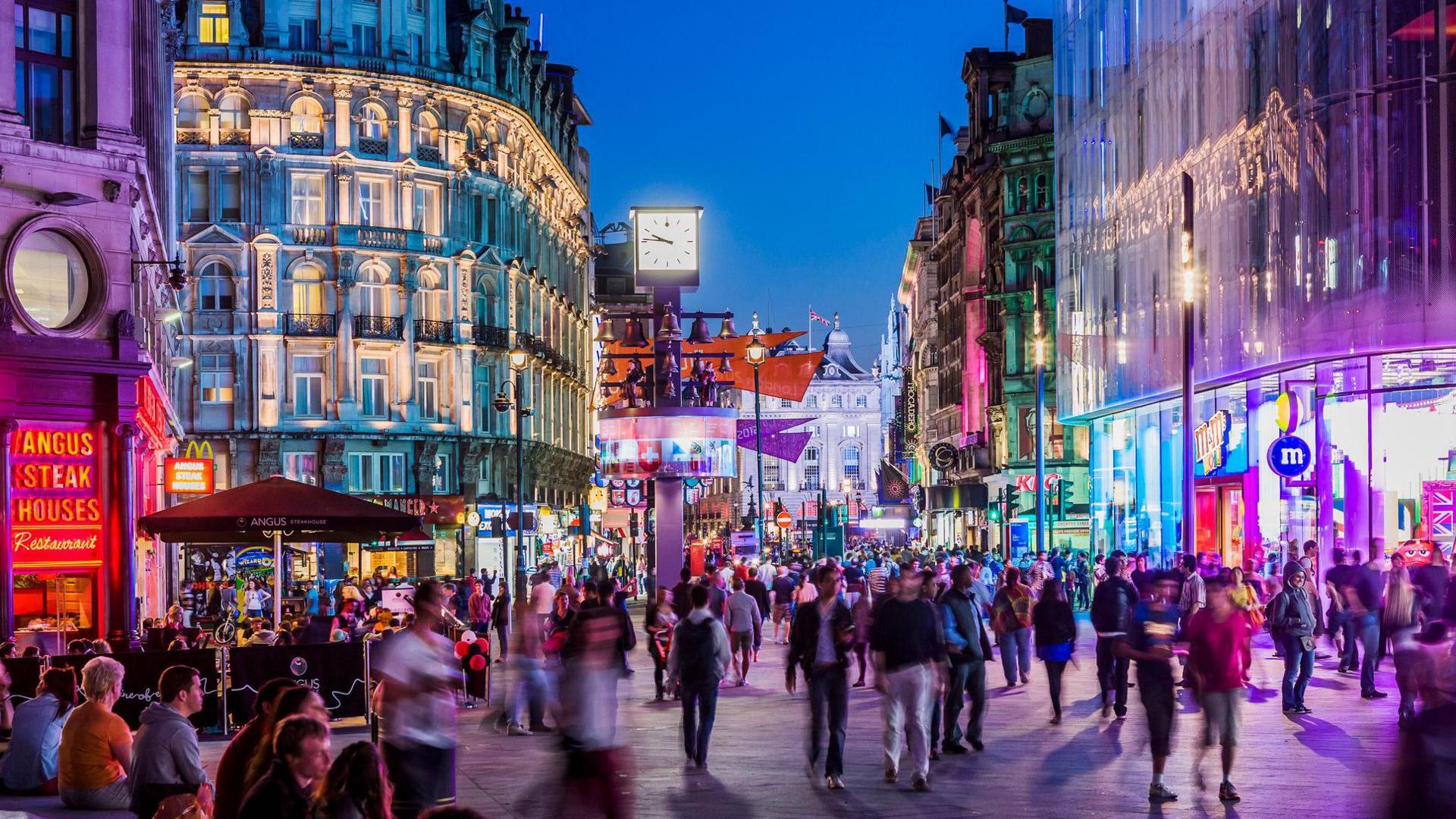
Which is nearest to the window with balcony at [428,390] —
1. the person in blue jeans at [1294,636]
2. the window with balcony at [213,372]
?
the window with balcony at [213,372]

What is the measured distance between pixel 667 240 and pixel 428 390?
27636mm

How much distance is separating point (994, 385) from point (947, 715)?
6113 cm

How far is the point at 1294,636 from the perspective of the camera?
782 inches

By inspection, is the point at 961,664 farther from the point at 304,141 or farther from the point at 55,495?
the point at 304,141

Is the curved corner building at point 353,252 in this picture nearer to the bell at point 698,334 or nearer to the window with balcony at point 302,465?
the window with balcony at point 302,465

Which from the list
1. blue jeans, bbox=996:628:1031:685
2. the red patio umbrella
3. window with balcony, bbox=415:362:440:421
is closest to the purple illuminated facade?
the red patio umbrella

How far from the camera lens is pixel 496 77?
67312mm

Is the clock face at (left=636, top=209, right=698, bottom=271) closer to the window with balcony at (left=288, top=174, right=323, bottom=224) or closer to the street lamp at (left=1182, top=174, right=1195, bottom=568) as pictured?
the street lamp at (left=1182, top=174, right=1195, bottom=568)

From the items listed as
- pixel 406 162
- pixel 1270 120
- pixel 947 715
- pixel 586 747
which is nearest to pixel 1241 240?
pixel 1270 120

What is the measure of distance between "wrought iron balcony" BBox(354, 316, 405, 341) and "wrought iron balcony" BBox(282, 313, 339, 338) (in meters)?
0.81

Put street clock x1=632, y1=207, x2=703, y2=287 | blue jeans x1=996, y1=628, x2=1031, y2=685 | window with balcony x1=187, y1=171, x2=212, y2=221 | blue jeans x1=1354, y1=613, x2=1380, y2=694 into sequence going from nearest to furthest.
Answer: blue jeans x1=1354, y1=613, x2=1380, y2=694 < blue jeans x1=996, y1=628, x2=1031, y2=685 < street clock x1=632, y1=207, x2=703, y2=287 < window with balcony x1=187, y1=171, x2=212, y2=221

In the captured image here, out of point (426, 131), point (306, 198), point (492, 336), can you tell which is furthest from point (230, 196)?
point (492, 336)

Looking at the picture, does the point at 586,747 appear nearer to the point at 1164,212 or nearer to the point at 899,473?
the point at 1164,212

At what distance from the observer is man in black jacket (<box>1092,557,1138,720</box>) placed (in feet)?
60.9
